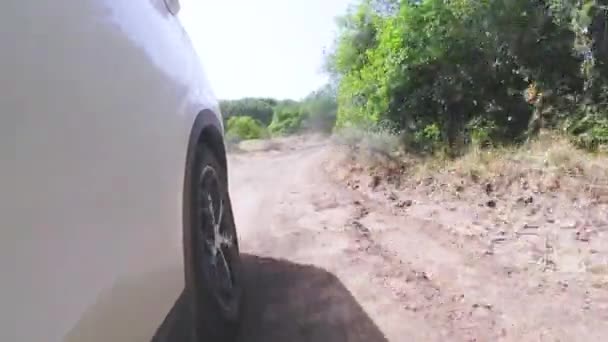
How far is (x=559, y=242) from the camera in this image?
4.48 metres

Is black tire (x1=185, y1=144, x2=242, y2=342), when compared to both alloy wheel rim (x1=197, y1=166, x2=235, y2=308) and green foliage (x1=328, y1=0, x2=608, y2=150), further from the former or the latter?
green foliage (x1=328, y1=0, x2=608, y2=150)

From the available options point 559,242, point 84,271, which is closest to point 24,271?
point 84,271

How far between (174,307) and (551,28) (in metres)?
9.63

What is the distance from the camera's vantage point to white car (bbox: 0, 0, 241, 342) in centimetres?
112

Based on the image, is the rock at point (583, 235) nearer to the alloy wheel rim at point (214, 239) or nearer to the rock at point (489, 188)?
the rock at point (489, 188)

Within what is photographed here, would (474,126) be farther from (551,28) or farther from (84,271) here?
(84,271)

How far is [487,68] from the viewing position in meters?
10.1

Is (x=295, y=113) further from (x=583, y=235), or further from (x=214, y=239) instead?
(x=214, y=239)

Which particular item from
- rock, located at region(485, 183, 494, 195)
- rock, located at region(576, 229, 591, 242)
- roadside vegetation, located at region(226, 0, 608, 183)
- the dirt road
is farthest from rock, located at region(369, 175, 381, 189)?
rock, located at region(576, 229, 591, 242)

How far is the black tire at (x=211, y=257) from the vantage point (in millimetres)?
2225

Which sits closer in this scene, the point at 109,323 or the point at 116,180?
the point at 109,323

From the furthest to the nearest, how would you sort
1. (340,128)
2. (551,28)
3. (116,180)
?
(340,128) → (551,28) → (116,180)

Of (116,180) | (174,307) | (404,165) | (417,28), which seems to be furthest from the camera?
(417,28)

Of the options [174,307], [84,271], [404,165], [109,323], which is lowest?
[404,165]
